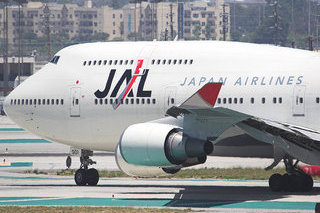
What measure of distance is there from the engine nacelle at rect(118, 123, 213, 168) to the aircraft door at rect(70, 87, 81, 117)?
6208 mm

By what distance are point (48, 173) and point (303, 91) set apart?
16793mm

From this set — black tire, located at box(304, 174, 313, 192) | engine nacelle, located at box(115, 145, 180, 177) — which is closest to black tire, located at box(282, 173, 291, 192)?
black tire, located at box(304, 174, 313, 192)

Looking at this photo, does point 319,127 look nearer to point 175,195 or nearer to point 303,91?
point 303,91

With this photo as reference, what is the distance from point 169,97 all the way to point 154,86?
87 cm

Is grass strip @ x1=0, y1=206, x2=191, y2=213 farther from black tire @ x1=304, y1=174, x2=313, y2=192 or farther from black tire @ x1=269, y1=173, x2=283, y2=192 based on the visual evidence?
black tire @ x1=304, y1=174, x2=313, y2=192

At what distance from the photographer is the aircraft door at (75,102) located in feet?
109

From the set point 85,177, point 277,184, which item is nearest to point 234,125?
point 277,184

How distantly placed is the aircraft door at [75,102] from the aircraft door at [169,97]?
4.08 m

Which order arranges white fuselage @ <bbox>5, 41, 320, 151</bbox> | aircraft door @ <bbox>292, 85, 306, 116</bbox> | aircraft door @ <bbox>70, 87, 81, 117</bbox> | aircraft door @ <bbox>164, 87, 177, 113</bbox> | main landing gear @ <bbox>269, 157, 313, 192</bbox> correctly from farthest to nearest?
aircraft door @ <bbox>70, 87, 81, 117</bbox> → aircraft door @ <bbox>164, 87, 177, 113</bbox> → main landing gear @ <bbox>269, 157, 313, 192</bbox> → white fuselage @ <bbox>5, 41, 320, 151</bbox> → aircraft door @ <bbox>292, 85, 306, 116</bbox>

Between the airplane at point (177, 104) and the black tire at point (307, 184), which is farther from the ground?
the airplane at point (177, 104)

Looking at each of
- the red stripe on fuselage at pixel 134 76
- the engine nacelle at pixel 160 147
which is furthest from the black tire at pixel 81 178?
the engine nacelle at pixel 160 147

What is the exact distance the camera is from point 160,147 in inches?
1047

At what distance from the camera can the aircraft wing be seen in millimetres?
25938

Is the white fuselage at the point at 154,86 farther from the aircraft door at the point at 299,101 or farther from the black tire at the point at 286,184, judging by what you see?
the black tire at the point at 286,184
